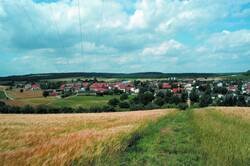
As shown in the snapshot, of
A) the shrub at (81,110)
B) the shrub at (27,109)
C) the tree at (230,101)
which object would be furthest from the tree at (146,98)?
the shrub at (27,109)

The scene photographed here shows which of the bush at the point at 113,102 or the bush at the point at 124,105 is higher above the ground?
the bush at the point at 113,102

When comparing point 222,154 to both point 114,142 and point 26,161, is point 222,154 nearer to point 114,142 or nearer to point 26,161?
point 114,142

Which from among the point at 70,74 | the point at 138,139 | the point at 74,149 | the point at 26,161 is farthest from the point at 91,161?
the point at 70,74

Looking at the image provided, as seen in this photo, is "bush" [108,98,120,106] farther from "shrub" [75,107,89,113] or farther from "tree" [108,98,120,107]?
"shrub" [75,107,89,113]

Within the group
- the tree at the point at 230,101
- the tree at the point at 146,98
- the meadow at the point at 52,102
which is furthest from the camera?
the tree at the point at 146,98

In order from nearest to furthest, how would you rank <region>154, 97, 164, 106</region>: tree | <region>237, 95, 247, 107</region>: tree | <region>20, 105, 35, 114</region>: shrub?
<region>20, 105, 35, 114</region>: shrub, <region>154, 97, 164, 106</region>: tree, <region>237, 95, 247, 107</region>: tree

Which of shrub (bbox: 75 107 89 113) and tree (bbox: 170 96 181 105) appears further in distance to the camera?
tree (bbox: 170 96 181 105)

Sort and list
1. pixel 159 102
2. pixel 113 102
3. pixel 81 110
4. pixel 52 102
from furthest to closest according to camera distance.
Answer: pixel 159 102
pixel 113 102
pixel 52 102
pixel 81 110

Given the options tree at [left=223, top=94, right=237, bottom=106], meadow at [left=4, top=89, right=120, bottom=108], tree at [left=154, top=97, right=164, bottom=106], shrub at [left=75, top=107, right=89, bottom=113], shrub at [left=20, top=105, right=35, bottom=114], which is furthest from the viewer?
tree at [left=154, top=97, right=164, bottom=106]

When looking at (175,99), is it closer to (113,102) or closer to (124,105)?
(124,105)

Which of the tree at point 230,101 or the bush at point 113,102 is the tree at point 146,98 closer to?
the bush at point 113,102

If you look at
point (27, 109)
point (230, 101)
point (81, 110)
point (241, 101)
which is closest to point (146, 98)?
point (230, 101)

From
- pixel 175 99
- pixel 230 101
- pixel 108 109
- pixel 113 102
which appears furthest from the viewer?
pixel 175 99

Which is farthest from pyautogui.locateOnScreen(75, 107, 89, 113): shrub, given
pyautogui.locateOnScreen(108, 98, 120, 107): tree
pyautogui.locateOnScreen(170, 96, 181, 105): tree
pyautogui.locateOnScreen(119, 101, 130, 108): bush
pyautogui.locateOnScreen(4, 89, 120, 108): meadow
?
pyautogui.locateOnScreen(170, 96, 181, 105): tree
